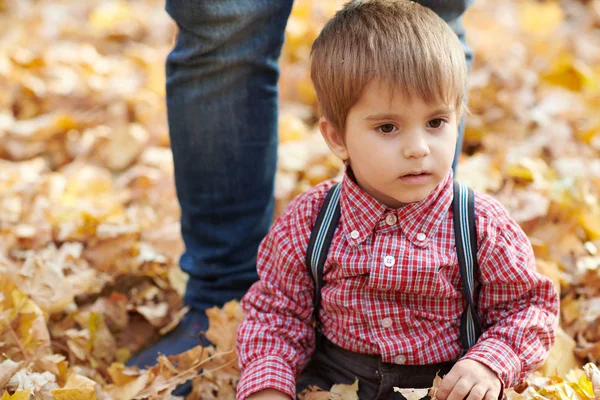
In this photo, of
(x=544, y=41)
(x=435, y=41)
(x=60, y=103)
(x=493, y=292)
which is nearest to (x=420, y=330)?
(x=493, y=292)

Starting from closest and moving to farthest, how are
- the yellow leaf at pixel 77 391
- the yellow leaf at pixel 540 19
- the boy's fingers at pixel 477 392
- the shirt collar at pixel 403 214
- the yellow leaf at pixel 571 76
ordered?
the boy's fingers at pixel 477 392 → the shirt collar at pixel 403 214 → the yellow leaf at pixel 77 391 → the yellow leaf at pixel 571 76 → the yellow leaf at pixel 540 19

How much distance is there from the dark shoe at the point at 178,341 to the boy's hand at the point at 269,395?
41cm

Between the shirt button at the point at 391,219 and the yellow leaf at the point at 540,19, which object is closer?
the shirt button at the point at 391,219

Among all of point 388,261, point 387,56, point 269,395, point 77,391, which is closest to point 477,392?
point 388,261

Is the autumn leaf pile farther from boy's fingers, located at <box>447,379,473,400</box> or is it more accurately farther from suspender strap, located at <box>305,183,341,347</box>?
suspender strap, located at <box>305,183,341,347</box>

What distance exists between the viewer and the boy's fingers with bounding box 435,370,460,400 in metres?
1.40

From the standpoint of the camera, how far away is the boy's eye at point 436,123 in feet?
4.71

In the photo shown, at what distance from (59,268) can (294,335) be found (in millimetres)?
848

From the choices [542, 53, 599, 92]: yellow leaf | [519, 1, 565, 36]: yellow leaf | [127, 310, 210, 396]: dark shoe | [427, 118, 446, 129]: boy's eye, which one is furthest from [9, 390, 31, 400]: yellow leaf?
[519, 1, 565, 36]: yellow leaf

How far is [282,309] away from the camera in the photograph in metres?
1.60

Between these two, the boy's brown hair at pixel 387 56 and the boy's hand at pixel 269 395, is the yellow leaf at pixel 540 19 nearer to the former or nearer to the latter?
the boy's brown hair at pixel 387 56

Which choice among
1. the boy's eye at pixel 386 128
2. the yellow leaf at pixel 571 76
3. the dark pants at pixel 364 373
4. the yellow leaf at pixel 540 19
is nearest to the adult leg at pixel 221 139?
the dark pants at pixel 364 373

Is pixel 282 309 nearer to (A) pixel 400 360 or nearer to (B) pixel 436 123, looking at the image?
(A) pixel 400 360

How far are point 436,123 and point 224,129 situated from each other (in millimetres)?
644
